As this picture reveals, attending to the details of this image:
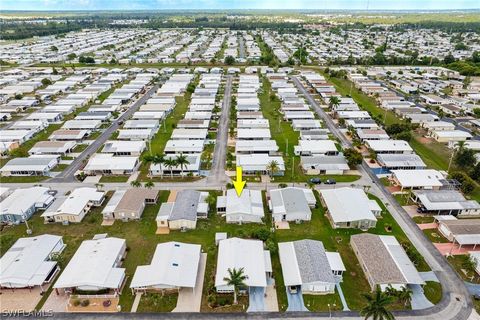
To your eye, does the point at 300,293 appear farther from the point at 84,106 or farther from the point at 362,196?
the point at 84,106

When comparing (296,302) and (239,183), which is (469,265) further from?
(239,183)

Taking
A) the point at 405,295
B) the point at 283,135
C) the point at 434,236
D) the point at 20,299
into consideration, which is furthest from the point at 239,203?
Result: the point at 283,135

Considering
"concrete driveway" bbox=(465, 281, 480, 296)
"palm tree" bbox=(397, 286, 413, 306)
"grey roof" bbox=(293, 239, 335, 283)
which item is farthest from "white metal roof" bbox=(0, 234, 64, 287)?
"concrete driveway" bbox=(465, 281, 480, 296)

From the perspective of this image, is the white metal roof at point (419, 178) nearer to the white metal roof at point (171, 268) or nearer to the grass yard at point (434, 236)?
the grass yard at point (434, 236)

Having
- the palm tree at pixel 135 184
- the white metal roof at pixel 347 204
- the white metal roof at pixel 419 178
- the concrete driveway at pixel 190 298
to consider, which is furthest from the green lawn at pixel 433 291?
the palm tree at pixel 135 184

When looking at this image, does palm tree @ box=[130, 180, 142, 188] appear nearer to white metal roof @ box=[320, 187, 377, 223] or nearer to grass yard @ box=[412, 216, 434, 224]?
white metal roof @ box=[320, 187, 377, 223]
